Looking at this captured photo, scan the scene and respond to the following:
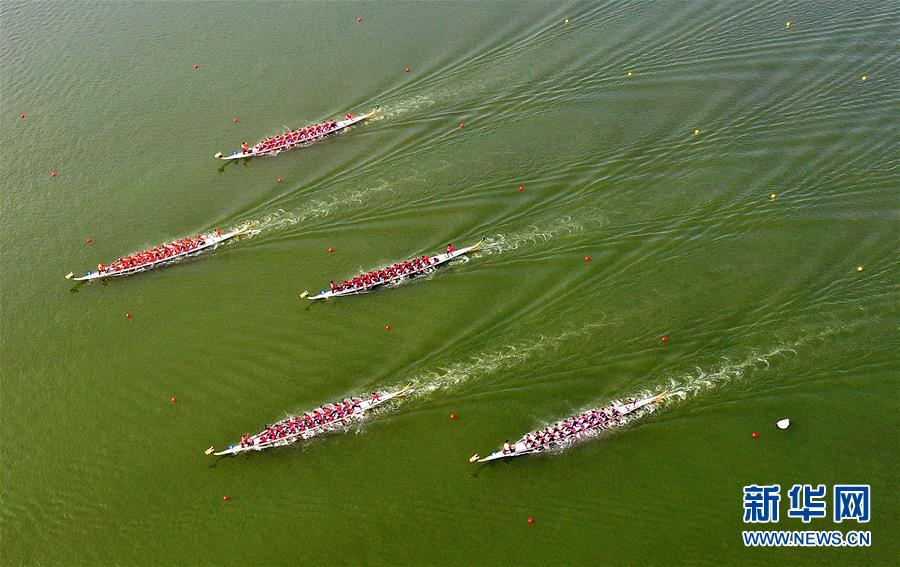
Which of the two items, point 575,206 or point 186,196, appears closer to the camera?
point 575,206

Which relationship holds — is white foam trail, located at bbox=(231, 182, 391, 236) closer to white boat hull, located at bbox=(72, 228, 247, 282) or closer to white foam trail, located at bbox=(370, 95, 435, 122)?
white boat hull, located at bbox=(72, 228, 247, 282)

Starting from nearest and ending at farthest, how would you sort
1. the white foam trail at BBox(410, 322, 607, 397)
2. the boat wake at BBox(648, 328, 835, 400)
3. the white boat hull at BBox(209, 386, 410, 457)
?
the white boat hull at BBox(209, 386, 410, 457), the boat wake at BBox(648, 328, 835, 400), the white foam trail at BBox(410, 322, 607, 397)

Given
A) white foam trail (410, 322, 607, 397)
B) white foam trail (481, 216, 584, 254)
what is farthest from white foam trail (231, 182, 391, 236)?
white foam trail (410, 322, 607, 397)

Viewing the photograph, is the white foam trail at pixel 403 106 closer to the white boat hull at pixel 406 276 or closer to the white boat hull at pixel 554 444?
the white boat hull at pixel 406 276

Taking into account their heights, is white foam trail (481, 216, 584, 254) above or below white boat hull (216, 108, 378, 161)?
below

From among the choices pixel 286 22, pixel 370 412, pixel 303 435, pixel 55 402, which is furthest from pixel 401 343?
pixel 286 22

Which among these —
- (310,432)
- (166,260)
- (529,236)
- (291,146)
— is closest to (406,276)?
(529,236)

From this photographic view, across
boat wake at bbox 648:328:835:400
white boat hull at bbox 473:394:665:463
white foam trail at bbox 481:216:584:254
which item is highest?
white foam trail at bbox 481:216:584:254

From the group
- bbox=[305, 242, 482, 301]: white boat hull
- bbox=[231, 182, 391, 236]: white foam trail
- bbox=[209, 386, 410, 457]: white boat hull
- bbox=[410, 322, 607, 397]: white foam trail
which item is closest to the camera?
bbox=[209, 386, 410, 457]: white boat hull

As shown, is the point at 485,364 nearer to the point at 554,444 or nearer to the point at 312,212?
the point at 554,444

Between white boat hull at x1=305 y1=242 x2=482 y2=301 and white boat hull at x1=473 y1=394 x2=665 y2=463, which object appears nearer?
white boat hull at x1=473 y1=394 x2=665 y2=463

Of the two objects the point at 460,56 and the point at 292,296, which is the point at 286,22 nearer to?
the point at 460,56
